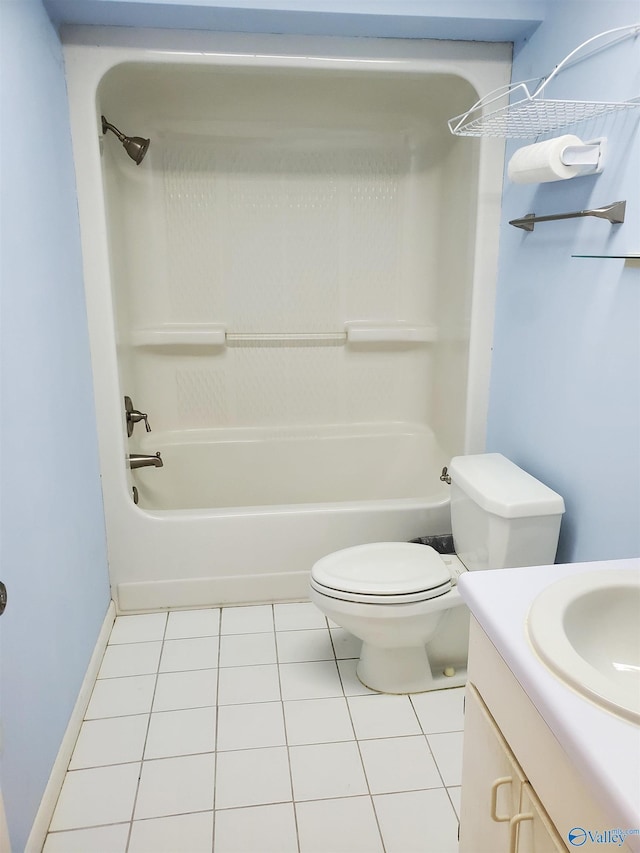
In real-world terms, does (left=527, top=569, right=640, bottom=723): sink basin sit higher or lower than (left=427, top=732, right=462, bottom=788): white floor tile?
higher

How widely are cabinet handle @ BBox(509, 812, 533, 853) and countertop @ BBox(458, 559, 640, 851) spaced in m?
0.17

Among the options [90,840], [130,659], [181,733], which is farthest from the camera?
[130,659]

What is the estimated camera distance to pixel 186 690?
1.96 metres

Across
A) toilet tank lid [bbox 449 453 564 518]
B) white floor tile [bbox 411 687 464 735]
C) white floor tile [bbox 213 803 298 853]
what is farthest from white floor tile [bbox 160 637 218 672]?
toilet tank lid [bbox 449 453 564 518]

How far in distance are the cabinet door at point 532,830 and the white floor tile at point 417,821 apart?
607 millimetres

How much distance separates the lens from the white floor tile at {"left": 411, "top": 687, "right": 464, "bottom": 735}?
71.3 inches

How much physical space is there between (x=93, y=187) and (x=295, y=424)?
1447 millimetres

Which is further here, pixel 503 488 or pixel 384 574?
pixel 384 574

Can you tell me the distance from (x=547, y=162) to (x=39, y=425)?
146 centimetres

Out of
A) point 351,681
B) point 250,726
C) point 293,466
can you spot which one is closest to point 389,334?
point 293,466

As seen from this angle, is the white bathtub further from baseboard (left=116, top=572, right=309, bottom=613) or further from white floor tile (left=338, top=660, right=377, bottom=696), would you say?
white floor tile (left=338, top=660, right=377, bottom=696)

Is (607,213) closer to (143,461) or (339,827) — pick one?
(339,827)

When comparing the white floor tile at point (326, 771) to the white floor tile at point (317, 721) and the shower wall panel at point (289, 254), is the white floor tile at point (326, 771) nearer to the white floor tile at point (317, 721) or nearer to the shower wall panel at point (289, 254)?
the white floor tile at point (317, 721)

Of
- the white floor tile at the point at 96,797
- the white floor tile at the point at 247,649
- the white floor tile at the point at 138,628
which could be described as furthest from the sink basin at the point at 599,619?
the white floor tile at the point at 138,628
